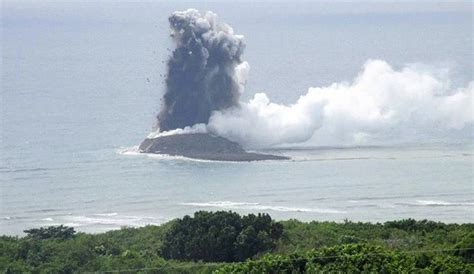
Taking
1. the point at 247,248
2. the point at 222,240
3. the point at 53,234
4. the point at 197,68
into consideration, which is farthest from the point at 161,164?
the point at 247,248

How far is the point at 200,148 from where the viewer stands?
6794 centimetres

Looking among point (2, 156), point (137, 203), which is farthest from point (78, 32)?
point (137, 203)

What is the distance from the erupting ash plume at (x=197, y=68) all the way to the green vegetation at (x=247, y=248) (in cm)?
3229

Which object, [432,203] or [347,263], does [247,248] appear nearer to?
[347,263]

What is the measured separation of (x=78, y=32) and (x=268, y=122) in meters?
89.6

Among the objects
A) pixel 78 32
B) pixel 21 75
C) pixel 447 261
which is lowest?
pixel 447 261

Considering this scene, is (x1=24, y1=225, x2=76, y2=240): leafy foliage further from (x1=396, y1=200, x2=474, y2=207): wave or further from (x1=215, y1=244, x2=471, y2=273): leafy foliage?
(x1=396, y1=200, x2=474, y2=207): wave

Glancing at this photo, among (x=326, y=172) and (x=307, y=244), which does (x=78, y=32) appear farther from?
(x=307, y=244)

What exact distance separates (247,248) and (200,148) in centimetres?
3353

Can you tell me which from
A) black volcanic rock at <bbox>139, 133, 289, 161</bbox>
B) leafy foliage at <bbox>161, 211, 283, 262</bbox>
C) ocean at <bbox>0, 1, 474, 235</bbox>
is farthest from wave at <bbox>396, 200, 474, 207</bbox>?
leafy foliage at <bbox>161, 211, 283, 262</bbox>

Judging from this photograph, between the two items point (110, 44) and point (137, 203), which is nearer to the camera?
point (137, 203)

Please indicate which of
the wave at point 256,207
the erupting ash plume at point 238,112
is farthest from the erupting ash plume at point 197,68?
the wave at point 256,207

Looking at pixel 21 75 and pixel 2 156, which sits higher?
pixel 21 75

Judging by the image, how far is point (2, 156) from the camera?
6372 centimetres
